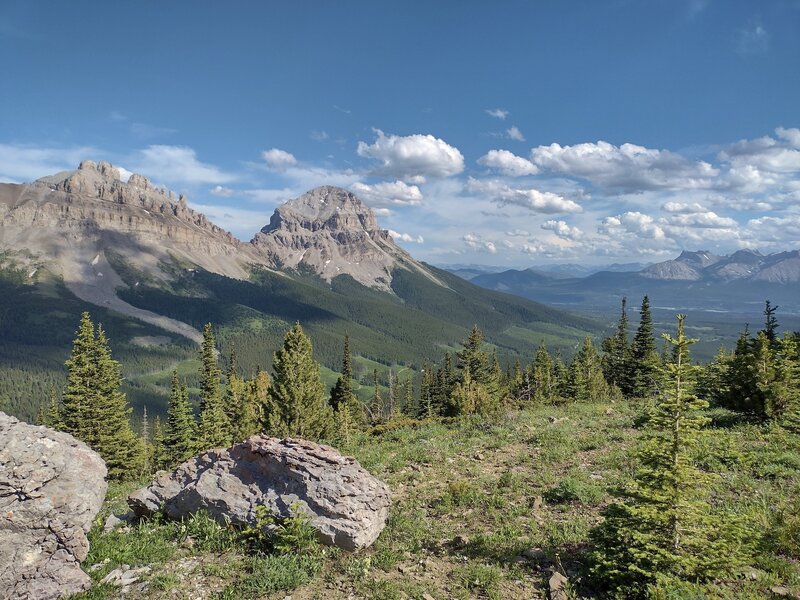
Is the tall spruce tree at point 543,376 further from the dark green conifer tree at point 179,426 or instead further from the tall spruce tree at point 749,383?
the dark green conifer tree at point 179,426

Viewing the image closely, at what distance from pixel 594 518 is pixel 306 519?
7702mm

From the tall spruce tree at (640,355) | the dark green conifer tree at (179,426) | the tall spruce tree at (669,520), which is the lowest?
the dark green conifer tree at (179,426)

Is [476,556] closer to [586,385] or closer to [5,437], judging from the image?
[5,437]

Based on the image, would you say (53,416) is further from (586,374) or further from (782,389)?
(586,374)

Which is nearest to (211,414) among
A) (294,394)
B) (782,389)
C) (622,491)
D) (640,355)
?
(294,394)

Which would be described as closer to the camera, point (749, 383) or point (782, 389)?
point (782, 389)

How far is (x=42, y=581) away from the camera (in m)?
8.27

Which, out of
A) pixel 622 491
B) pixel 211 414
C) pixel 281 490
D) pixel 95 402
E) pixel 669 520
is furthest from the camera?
pixel 211 414

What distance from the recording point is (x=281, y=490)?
11.0 meters

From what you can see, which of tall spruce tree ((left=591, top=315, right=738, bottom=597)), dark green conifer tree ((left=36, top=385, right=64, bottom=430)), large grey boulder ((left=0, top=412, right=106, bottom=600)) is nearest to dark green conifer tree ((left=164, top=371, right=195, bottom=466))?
dark green conifer tree ((left=36, top=385, right=64, bottom=430))

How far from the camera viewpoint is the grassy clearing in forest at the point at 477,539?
340 inches

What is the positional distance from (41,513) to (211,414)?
43366mm

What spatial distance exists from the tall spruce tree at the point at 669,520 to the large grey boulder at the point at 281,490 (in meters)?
5.42

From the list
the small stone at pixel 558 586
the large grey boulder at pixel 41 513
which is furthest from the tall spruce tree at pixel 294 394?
the small stone at pixel 558 586
